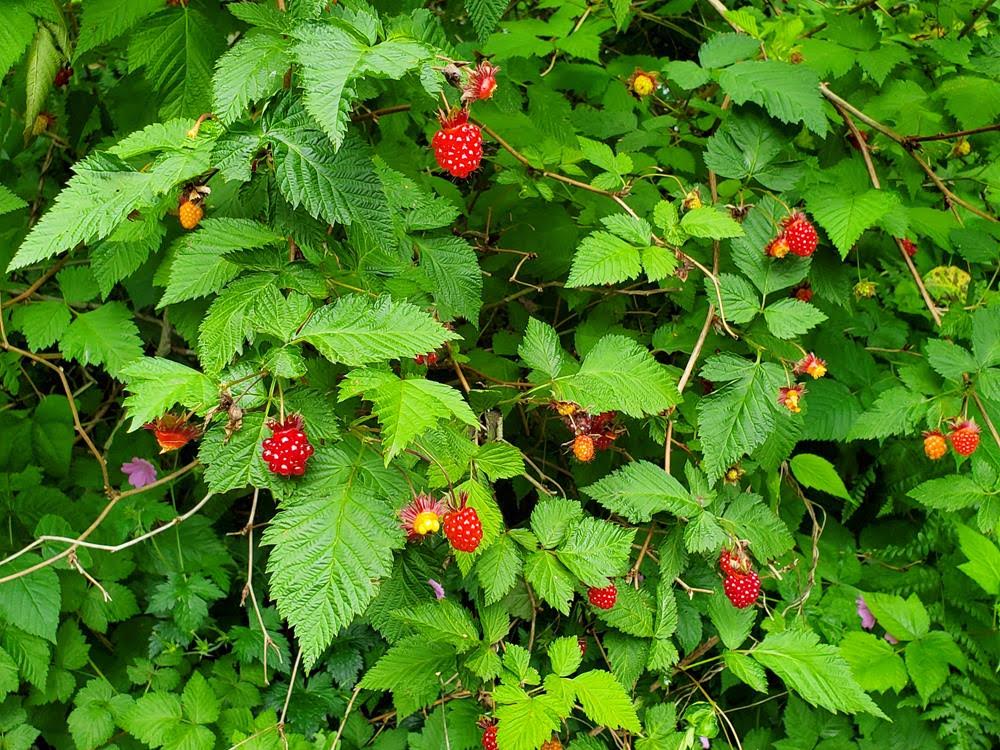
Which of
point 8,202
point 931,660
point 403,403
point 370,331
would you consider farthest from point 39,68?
point 931,660

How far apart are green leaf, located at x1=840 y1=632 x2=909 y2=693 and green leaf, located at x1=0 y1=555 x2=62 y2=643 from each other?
1691 mm

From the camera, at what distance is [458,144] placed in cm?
109

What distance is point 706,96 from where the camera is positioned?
6.95ft

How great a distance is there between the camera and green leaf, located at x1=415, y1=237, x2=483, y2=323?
54.3 inches

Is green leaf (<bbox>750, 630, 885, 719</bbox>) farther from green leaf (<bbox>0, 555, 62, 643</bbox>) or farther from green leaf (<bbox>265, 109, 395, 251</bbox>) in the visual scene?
green leaf (<bbox>0, 555, 62, 643</bbox>)

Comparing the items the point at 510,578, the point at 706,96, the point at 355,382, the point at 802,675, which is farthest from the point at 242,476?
the point at 706,96

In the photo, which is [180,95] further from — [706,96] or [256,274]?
[706,96]

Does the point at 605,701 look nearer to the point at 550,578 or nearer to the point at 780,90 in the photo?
the point at 550,578

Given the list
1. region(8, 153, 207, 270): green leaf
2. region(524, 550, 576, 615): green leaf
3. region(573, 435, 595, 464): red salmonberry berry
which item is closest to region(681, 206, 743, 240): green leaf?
region(573, 435, 595, 464): red salmonberry berry

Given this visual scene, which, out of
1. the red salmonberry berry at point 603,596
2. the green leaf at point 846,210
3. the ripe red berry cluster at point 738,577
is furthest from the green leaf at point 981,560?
the red salmonberry berry at point 603,596

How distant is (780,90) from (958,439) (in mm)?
778

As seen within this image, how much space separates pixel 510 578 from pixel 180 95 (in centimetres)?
97

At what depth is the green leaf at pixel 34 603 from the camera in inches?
61.6

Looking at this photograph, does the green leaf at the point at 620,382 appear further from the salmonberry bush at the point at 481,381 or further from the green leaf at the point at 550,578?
the green leaf at the point at 550,578
